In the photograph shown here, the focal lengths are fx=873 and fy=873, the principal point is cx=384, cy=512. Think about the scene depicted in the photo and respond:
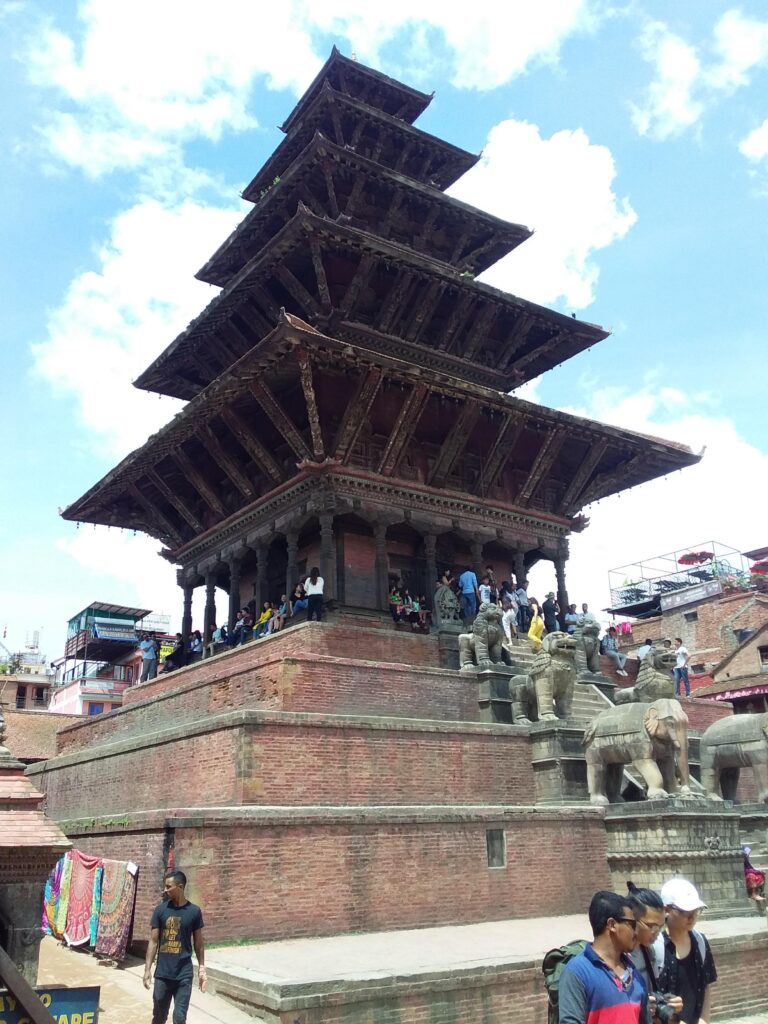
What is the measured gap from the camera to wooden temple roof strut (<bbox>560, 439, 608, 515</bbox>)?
75.6ft

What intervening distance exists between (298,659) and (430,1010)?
662cm

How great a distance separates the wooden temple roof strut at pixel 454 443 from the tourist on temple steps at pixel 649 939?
16455 mm

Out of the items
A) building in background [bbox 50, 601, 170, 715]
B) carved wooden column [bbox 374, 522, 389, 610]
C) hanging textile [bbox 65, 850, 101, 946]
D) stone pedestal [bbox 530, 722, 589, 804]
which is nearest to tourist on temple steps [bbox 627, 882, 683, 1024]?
hanging textile [bbox 65, 850, 101, 946]

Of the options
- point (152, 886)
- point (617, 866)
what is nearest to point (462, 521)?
point (617, 866)

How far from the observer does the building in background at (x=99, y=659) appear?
166 feet

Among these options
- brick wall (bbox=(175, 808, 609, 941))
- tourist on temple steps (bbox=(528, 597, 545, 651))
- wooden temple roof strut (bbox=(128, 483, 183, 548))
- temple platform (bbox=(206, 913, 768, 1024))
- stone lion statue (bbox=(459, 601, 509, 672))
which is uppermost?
wooden temple roof strut (bbox=(128, 483, 183, 548))

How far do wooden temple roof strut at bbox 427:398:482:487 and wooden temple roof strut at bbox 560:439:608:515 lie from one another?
3.73 m

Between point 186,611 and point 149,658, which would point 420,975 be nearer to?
point 149,658

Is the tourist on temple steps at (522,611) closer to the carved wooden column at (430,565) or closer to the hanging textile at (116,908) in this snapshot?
the carved wooden column at (430,565)

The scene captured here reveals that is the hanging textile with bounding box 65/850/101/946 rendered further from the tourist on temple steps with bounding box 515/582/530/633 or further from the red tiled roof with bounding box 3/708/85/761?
the red tiled roof with bounding box 3/708/85/761

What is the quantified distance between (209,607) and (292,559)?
184 inches

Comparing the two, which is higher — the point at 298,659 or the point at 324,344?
the point at 324,344

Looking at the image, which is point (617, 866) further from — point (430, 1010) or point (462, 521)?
point (462, 521)

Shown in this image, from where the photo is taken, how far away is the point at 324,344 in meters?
17.5
